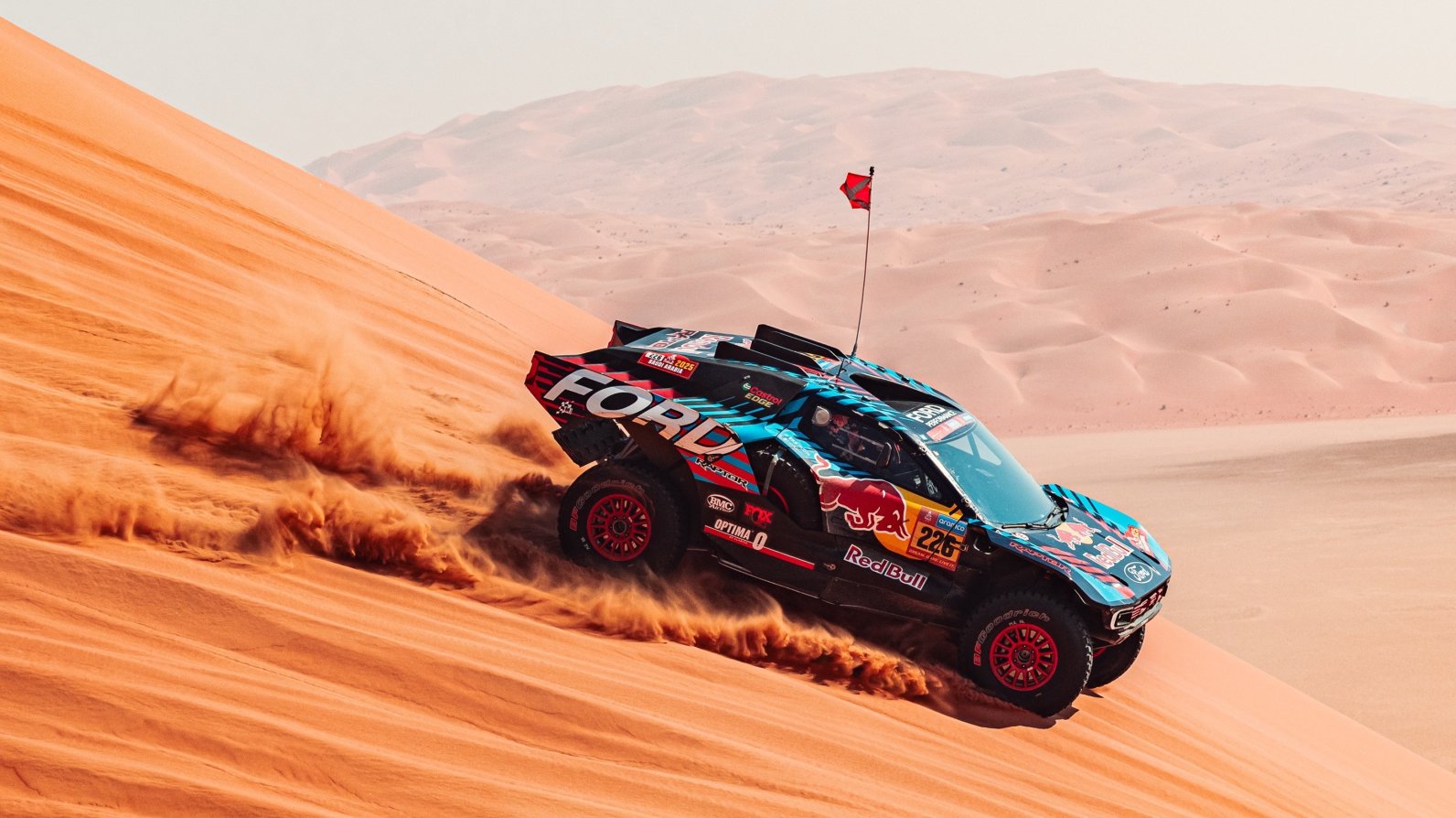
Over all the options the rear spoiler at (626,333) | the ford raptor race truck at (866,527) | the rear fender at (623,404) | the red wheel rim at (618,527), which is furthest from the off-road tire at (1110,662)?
the rear spoiler at (626,333)

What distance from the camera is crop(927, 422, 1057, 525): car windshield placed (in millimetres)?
7086

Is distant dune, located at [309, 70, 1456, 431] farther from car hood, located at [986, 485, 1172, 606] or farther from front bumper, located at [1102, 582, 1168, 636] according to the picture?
front bumper, located at [1102, 582, 1168, 636]

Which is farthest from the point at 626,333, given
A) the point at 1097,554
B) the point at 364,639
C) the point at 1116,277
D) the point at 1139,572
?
the point at 1116,277

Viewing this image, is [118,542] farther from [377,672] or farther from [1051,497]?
[1051,497]

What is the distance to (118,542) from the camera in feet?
17.2

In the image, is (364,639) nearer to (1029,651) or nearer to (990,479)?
(1029,651)

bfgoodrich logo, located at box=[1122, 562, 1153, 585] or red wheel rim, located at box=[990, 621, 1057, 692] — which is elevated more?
bfgoodrich logo, located at box=[1122, 562, 1153, 585]

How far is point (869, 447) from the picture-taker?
7.11 m

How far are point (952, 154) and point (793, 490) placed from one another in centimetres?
12032

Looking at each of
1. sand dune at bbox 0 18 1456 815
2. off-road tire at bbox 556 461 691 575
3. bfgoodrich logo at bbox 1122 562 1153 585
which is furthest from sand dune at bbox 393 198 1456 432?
off-road tire at bbox 556 461 691 575

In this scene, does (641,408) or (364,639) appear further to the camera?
(641,408)

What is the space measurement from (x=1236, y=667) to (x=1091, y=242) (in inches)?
1346

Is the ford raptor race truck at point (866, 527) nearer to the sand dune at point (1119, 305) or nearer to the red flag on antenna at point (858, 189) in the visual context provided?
the red flag on antenna at point (858, 189)

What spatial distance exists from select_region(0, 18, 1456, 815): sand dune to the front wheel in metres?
0.15
